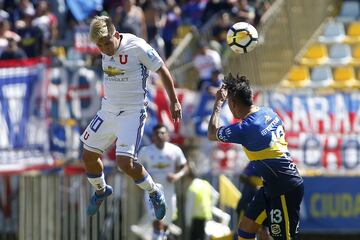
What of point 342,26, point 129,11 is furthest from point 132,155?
point 342,26

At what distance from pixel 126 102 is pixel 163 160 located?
14.9ft

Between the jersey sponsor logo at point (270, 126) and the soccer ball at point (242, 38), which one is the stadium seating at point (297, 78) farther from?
the jersey sponsor logo at point (270, 126)

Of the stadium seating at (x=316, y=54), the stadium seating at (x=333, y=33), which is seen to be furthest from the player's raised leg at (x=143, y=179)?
the stadium seating at (x=333, y=33)

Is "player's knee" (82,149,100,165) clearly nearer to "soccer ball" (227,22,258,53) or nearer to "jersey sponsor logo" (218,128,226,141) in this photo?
"jersey sponsor logo" (218,128,226,141)

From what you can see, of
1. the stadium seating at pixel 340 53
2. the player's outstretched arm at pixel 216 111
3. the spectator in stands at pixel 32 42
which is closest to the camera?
the player's outstretched arm at pixel 216 111

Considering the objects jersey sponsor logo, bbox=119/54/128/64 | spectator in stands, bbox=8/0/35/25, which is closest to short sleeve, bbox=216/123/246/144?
jersey sponsor logo, bbox=119/54/128/64

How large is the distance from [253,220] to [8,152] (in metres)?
6.88

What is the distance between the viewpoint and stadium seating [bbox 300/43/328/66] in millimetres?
23328

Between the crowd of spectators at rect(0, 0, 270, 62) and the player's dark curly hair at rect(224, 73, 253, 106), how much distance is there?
331 inches

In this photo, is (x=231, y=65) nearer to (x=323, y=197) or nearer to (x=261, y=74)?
(x=261, y=74)

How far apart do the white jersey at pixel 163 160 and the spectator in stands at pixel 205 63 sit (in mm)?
2769

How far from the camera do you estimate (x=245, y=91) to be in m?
12.6

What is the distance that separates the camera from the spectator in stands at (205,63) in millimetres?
20141

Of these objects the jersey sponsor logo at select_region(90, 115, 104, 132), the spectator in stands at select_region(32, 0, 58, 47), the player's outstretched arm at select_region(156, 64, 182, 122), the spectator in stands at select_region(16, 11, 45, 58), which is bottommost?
the jersey sponsor logo at select_region(90, 115, 104, 132)
